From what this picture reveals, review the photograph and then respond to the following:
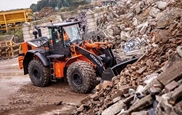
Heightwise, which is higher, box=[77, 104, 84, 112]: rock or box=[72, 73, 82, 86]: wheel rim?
box=[72, 73, 82, 86]: wheel rim

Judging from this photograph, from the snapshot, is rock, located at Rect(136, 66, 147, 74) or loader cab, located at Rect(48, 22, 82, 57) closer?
rock, located at Rect(136, 66, 147, 74)

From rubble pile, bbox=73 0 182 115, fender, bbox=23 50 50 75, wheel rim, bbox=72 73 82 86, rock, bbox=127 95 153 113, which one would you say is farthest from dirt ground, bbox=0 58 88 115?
rock, bbox=127 95 153 113

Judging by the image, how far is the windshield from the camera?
997 cm

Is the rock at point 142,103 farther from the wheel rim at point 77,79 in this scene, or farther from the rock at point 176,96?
the wheel rim at point 77,79

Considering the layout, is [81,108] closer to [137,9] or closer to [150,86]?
[150,86]

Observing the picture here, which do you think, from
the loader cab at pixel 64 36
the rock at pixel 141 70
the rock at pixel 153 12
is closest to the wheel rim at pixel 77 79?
the loader cab at pixel 64 36

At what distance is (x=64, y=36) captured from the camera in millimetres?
9945

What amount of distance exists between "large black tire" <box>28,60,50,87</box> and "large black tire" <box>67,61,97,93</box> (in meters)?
1.29

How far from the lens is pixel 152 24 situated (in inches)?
532

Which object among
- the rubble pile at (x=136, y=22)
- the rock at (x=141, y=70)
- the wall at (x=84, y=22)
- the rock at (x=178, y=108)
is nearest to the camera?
the rock at (x=178, y=108)

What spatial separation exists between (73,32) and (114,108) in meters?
4.68

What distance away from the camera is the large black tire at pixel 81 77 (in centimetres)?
908

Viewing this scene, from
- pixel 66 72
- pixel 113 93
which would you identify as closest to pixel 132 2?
pixel 66 72

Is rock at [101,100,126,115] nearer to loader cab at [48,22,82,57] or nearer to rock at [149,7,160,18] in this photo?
loader cab at [48,22,82,57]
